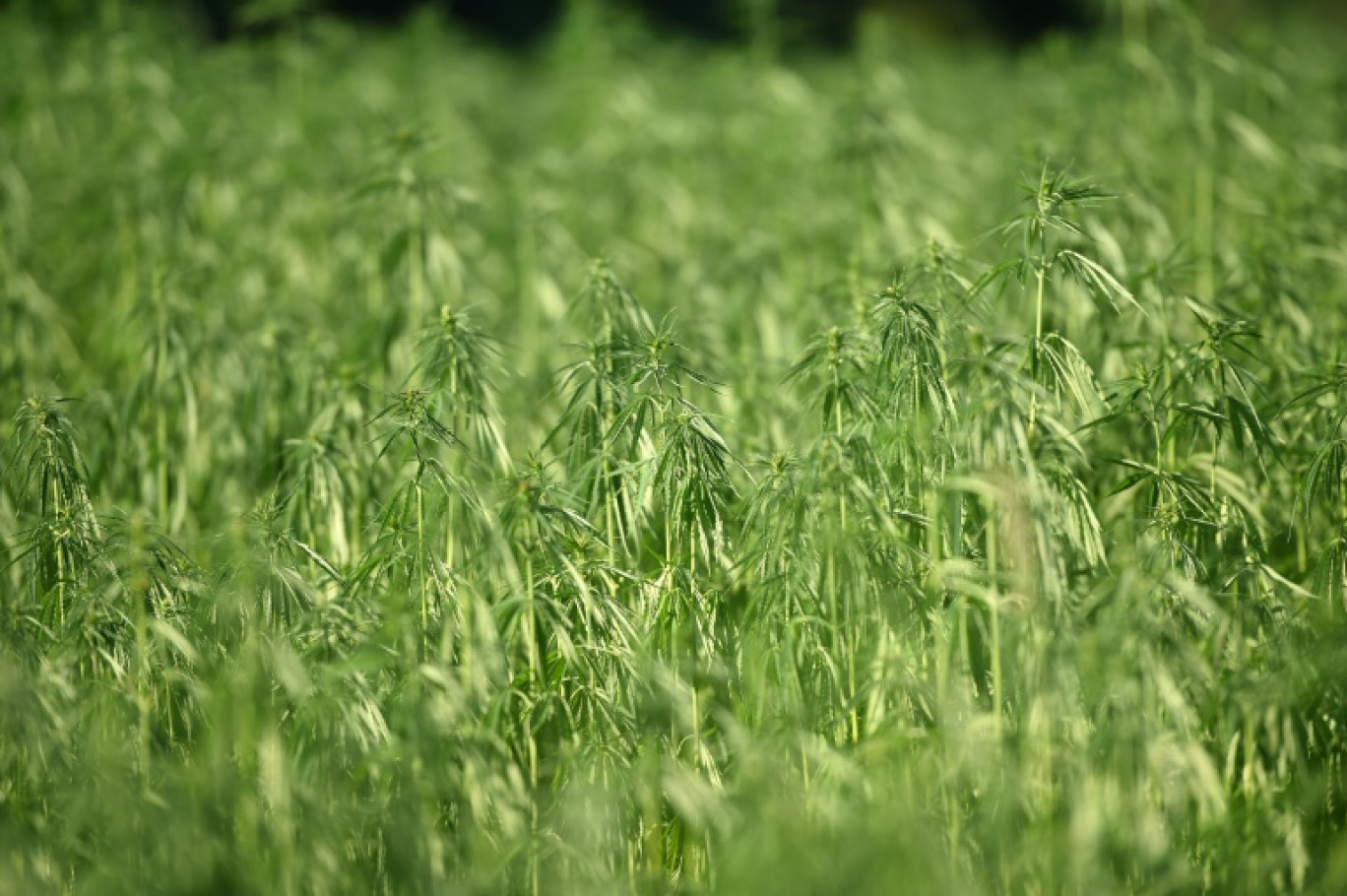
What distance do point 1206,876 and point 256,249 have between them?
395 cm

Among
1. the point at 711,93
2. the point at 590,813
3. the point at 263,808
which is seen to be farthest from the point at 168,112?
the point at 590,813

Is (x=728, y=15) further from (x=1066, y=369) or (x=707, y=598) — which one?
(x=707, y=598)

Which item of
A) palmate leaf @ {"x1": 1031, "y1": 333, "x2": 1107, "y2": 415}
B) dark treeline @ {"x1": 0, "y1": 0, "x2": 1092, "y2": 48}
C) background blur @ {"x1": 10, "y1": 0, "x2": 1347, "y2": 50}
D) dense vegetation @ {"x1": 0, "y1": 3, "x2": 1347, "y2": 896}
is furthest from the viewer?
dark treeline @ {"x1": 0, "y1": 0, "x2": 1092, "y2": 48}

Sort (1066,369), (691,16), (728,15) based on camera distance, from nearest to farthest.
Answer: (1066,369)
(728,15)
(691,16)

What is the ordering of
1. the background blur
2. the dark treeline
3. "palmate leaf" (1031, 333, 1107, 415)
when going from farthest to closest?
the dark treeline, the background blur, "palmate leaf" (1031, 333, 1107, 415)

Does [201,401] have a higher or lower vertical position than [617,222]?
lower

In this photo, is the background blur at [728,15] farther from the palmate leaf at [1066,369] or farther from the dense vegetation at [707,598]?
the palmate leaf at [1066,369]

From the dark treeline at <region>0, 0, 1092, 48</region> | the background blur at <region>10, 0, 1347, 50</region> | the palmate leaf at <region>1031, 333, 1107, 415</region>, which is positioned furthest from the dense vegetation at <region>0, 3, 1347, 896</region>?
the dark treeline at <region>0, 0, 1092, 48</region>

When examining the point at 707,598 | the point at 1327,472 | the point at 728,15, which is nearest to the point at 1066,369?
the point at 1327,472

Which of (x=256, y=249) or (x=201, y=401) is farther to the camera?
(x=256, y=249)

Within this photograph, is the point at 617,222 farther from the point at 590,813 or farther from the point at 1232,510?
the point at 590,813

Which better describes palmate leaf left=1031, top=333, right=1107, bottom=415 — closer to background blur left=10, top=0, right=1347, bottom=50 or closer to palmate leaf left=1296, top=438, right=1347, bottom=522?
palmate leaf left=1296, top=438, right=1347, bottom=522

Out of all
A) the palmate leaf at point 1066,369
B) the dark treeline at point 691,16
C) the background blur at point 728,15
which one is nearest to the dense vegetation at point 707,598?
the palmate leaf at point 1066,369

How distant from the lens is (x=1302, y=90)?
18.5 ft
